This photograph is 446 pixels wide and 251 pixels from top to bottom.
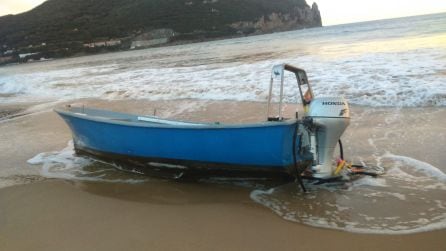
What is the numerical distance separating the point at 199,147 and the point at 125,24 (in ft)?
353

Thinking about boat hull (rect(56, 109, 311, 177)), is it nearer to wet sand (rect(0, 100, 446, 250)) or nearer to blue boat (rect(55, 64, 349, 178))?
blue boat (rect(55, 64, 349, 178))

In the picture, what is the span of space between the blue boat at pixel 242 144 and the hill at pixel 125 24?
281 ft

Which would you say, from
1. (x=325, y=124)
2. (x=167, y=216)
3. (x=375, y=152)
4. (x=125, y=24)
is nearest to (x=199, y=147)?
(x=167, y=216)

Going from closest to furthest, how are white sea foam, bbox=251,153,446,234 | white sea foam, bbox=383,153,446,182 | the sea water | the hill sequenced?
1. white sea foam, bbox=251,153,446,234
2. the sea water
3. white sea foam, bbox=383,153,446,182
4. the hill

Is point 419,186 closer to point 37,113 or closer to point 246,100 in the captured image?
point 246,100

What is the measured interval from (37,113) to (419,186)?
12190mm

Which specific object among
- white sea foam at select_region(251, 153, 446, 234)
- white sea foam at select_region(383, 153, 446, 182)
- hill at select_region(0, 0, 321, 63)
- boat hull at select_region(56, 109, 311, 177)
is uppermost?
hill at select_region(0, 0, 321, 63)

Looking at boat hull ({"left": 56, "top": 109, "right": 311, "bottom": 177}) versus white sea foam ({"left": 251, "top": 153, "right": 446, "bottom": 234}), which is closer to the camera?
white sea foam ({"left": 251, "top": 153, "right": 446, "bottom": 234})

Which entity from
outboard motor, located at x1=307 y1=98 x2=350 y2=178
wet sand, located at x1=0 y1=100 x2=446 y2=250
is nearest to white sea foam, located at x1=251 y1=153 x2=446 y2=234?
wet sand, located at x1=0 y1=100 x2=446 y2=250

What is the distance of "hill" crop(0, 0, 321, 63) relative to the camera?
96.4m

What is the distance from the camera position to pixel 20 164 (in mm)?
7828

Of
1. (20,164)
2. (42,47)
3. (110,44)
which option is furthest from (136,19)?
(20,164)

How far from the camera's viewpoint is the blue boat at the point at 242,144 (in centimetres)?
536

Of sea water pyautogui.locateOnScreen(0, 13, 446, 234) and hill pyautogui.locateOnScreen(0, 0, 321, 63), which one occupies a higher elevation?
hill pyautogui.locateOnScreen(0, 0, 321, 63)
